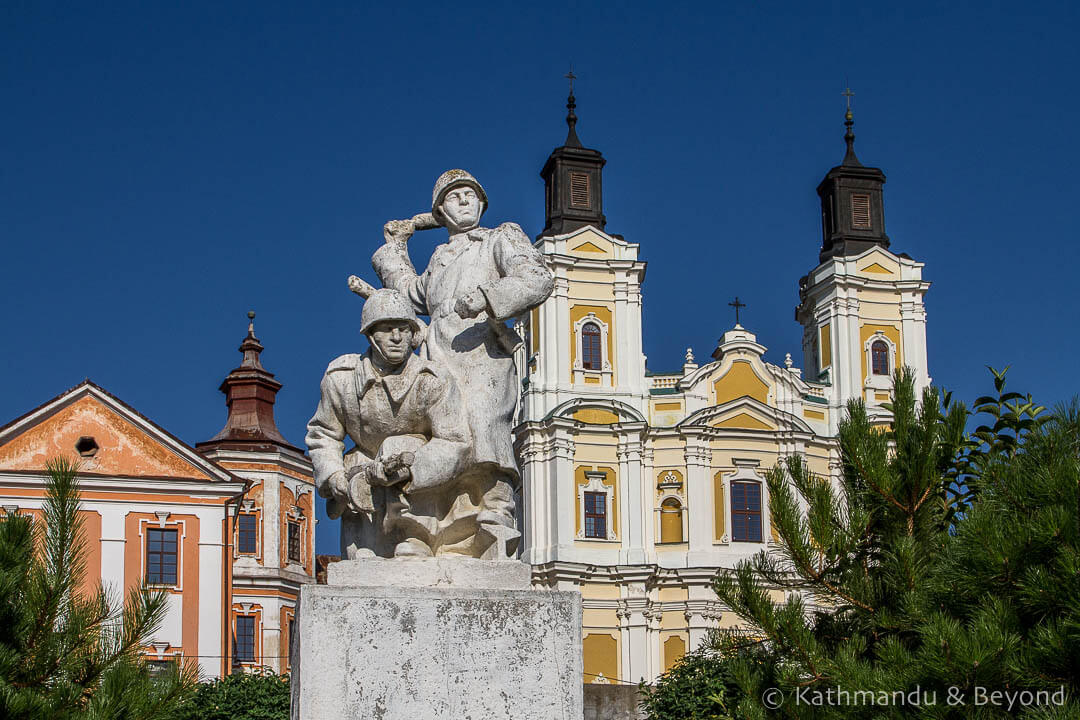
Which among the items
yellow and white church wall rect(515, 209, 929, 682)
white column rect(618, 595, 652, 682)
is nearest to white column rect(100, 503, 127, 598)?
yellow and white church wall rect(515, 209, 929, 682)

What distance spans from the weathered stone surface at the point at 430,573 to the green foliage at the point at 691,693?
11.2 m

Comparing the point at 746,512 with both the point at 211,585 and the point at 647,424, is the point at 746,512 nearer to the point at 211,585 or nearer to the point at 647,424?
the point at 647,424

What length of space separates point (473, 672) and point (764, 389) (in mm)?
46543

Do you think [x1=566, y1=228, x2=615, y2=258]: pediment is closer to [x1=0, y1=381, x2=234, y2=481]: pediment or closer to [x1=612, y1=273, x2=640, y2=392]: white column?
[x1=612, y1=273, x2=640, y2=392]: white column

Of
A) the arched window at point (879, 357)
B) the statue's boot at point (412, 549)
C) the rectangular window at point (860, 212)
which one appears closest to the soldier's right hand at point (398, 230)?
the statue's boot at point (412, 549)

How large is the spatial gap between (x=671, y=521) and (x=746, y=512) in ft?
7.34

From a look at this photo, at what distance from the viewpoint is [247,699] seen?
22.0 meters

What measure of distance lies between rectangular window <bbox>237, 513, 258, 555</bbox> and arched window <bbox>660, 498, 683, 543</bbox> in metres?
12.0

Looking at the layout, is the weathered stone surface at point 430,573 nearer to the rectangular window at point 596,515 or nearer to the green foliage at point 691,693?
the green foliage at point 691,693

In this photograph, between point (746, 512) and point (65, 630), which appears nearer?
point (65, 630)

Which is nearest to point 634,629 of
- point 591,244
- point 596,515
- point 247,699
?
point 596,515

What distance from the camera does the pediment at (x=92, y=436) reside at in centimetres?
3641

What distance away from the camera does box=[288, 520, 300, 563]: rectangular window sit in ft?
163

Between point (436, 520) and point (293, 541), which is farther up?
point (293, 541)
